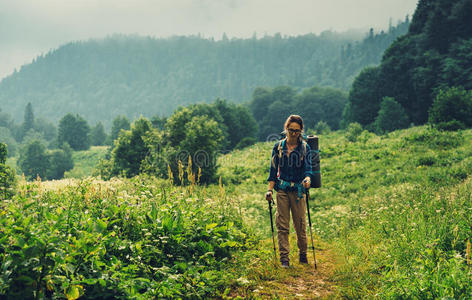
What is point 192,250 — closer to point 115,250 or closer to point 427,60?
point 115,250

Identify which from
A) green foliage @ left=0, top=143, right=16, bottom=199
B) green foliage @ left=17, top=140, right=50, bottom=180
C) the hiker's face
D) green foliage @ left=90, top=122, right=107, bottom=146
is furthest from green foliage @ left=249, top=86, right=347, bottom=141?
the hiker's face

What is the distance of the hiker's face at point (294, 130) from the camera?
5.38 m

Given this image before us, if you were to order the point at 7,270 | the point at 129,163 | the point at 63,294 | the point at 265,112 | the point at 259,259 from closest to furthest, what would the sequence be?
the point at 7,270, the point at 63,294, the point at 259,259, the point at 129,163, the point at 265,112

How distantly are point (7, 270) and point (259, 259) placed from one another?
3.74m

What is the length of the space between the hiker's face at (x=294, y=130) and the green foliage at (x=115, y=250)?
213 centimetres

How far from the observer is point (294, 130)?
5395 mm

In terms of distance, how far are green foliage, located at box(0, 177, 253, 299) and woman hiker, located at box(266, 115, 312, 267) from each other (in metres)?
0.89

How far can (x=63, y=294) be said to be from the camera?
9.86 feet

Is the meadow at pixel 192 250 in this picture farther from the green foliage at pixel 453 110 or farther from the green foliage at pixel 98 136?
the green foliage at pixel 98 136

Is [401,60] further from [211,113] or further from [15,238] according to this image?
[15,238]

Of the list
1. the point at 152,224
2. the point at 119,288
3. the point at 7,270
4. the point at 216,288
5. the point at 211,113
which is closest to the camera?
the point at 7,270

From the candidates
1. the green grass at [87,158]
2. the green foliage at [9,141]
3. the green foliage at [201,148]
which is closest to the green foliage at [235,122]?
the green grass at [87,158]

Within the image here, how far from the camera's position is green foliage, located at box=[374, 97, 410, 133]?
3719cm

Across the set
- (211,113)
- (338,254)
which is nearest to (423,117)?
(211,113)
